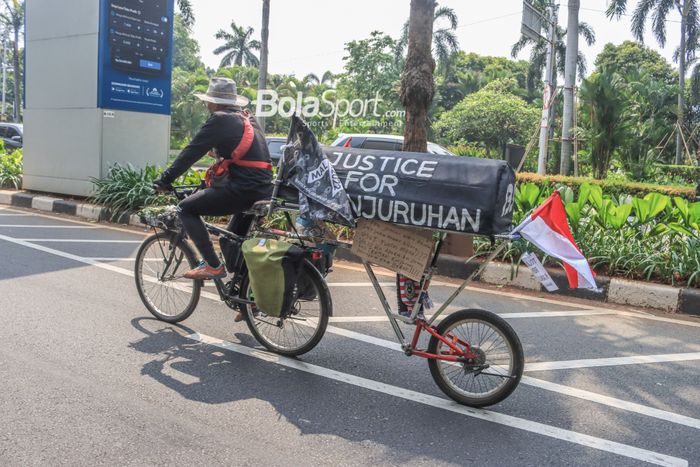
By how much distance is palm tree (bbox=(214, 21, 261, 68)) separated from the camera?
58.8 meters

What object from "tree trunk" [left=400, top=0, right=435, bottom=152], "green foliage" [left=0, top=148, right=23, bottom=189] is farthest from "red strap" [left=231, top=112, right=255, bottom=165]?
"green foliage" [left=0, top=148, right=23, bottom=189]

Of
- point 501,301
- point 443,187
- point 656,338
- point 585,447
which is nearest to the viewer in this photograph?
point 585,447

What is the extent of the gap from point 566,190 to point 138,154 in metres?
7.81

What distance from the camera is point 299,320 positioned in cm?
465

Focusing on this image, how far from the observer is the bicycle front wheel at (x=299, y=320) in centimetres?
448

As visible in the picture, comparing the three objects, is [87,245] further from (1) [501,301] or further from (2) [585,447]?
(2) [585,447]

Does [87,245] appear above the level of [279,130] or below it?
below

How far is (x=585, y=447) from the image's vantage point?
348cm

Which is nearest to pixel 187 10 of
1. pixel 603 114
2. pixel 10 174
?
pixel 10 174

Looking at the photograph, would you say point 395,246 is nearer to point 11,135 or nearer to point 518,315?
point 518,315

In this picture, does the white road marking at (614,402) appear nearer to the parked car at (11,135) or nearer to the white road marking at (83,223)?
the white road marking at (83,223)

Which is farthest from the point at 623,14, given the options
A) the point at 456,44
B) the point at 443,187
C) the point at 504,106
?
the point at 443,187

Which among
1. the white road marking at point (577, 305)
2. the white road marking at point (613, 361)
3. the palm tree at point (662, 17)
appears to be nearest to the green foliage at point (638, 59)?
the palm tree at point (662, 17)

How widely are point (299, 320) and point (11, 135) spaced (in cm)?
2385
